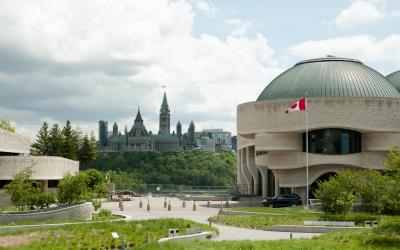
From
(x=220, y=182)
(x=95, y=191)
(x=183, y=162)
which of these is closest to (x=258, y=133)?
(x=95, y=191)

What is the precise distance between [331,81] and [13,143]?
35.8 meters

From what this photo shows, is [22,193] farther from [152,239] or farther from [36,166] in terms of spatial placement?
[36,166]

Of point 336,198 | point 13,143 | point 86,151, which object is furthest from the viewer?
point 86,151

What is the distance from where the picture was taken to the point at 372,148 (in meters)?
59.6

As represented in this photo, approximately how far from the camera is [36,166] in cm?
5941

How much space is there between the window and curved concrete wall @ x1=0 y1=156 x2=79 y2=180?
2541cm

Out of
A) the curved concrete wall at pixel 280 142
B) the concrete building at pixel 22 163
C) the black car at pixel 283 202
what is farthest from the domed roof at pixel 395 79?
the concrete building at pixel 22 163

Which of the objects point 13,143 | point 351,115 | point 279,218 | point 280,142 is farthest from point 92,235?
point 351,115

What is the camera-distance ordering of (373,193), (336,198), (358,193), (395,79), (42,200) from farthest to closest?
(395,79)
(42,200)
(358,193)
(373,193)
(336,198)

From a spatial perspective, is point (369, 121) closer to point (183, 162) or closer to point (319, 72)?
point (319, 72)

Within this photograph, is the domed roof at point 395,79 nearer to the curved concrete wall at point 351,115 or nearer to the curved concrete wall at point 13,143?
the curved concrete wall at point 351,115

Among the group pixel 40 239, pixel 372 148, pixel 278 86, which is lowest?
pixel 40 239

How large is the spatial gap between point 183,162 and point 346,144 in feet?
356

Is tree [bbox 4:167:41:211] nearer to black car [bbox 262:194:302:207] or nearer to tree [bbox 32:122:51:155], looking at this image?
black car [bbox 262:194:302:207]
